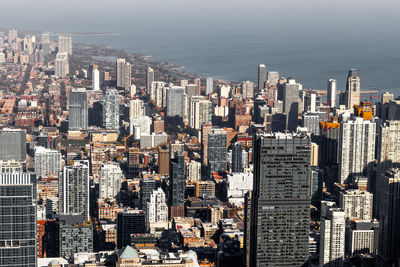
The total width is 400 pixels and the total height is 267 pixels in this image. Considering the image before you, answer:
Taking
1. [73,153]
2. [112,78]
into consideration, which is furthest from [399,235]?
[112,78]

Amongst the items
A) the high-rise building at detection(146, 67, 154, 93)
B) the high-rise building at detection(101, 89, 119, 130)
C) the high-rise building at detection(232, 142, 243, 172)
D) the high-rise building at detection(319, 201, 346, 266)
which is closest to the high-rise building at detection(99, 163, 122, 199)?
the high-rise building at detection(232, 142, 243, 172)

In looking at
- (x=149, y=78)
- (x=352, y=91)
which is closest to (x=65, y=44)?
(x=149, y=78)

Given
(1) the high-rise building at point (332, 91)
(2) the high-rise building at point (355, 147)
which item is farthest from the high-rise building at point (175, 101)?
(2) the high-rise building at point (355, 147)

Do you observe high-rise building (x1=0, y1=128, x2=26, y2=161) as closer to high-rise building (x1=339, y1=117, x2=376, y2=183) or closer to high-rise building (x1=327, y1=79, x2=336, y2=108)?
high-rise building (x1=339, y1=117, x2=376, y2=183)

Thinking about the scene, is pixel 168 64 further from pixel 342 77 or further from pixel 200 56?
pixel 342 77

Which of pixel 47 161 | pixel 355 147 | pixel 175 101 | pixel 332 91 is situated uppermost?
pixel 332 91

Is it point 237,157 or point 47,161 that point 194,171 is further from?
point 47,161
